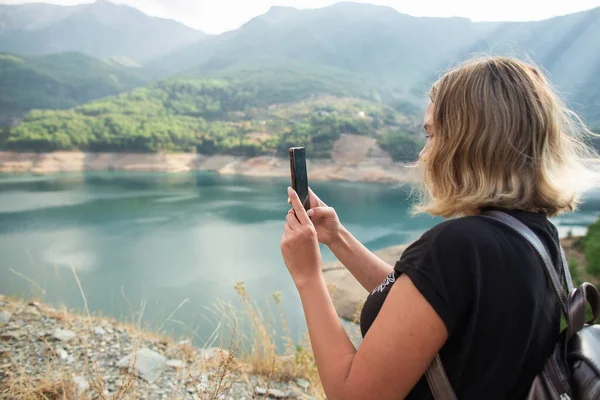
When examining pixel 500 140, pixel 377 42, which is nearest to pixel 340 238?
pixel 500 140

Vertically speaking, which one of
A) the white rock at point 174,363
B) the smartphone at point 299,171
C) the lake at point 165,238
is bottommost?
the lake at point 165,238

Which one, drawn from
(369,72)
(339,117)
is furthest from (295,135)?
(369,72)

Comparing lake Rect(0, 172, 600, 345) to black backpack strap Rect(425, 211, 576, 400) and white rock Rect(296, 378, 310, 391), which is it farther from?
black backpack strap Rect(425, 211, 576, 400)

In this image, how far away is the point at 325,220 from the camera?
87 centimetres

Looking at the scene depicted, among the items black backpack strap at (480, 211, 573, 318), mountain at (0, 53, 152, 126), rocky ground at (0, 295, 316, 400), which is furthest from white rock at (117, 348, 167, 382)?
mountain at (0, 53, 152, 126)

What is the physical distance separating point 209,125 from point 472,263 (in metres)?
26.9

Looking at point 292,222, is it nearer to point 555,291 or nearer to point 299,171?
point 299,171

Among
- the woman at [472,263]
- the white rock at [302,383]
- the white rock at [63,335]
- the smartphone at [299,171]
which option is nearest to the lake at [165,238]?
the white rock at [63,335]

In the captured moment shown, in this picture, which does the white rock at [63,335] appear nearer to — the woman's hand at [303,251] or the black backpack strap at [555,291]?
the woman's hand at [303,251]

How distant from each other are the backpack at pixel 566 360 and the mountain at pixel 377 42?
3791 centimetres

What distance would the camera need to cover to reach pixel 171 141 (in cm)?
2250

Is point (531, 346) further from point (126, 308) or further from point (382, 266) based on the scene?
point (126, 308)

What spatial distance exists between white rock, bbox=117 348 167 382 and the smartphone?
62.8 inches

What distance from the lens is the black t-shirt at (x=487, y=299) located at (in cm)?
46
